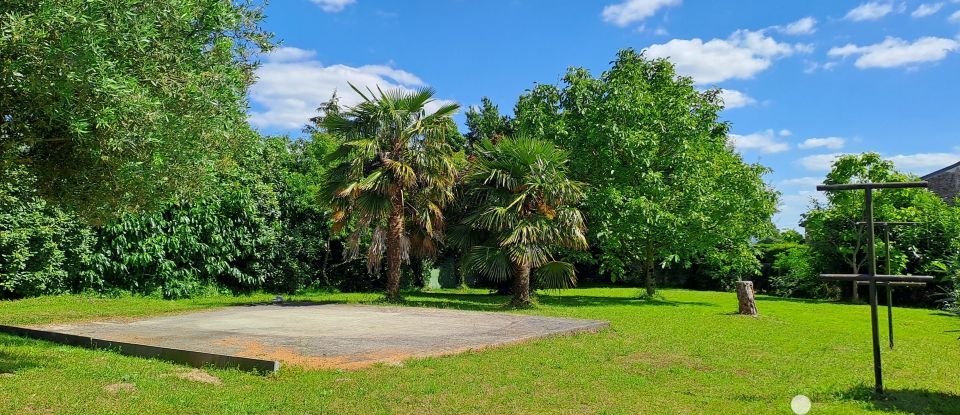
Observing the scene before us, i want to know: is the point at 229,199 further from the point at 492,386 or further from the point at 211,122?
the point at 492,386

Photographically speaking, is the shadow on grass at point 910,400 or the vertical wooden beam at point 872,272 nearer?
the shadow on grass at point 910,400

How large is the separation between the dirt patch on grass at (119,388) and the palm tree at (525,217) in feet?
31.1

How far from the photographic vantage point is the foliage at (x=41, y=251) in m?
14.2

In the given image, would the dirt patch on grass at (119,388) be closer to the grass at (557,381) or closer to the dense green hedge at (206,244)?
the grass at (557,381)

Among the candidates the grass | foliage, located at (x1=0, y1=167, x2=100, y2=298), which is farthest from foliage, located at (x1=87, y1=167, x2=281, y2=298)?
the grass

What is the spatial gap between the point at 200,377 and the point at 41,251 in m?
11.1

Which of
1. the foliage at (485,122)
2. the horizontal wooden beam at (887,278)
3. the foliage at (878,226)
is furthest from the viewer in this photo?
the foliage at (485,122)

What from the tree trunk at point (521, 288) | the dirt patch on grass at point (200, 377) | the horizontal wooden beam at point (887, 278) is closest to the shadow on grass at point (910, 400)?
the horizontal wooden beam at point (887, 278)

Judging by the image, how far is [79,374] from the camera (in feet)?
21.3

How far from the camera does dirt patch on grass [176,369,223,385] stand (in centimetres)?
630

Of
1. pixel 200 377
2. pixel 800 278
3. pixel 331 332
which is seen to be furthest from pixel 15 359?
pixel 800 278

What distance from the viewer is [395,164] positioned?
15758 mm

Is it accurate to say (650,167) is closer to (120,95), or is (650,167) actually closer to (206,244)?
(206,244)

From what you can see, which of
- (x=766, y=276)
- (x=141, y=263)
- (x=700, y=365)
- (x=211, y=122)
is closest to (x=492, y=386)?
(x=700, y=365)
